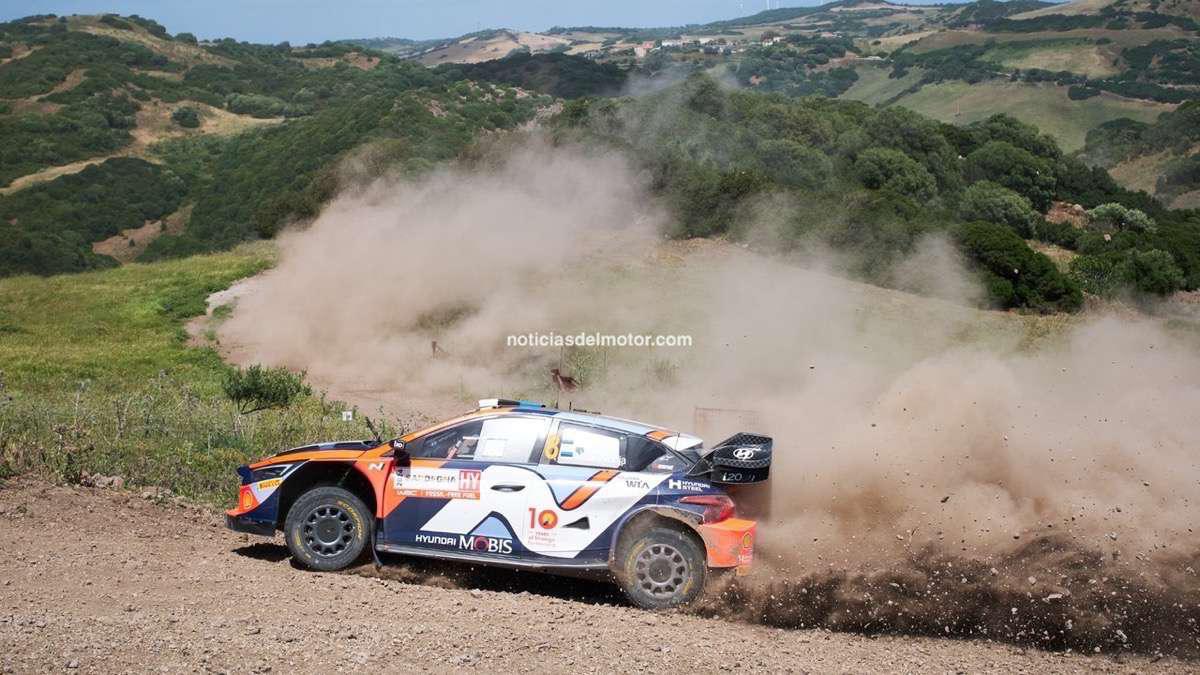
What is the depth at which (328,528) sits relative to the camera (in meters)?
9.42

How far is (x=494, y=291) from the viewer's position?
79.7ft

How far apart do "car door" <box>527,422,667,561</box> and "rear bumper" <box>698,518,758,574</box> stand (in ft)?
1.80

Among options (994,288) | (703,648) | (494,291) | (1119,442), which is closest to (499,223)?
(494,291)

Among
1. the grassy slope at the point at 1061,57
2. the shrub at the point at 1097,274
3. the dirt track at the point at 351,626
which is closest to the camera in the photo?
the dirt track at the point at 351,626

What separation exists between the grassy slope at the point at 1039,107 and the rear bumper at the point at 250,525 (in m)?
86.2

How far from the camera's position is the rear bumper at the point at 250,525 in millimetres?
9484

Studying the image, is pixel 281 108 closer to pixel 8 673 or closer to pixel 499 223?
pixel 499 223

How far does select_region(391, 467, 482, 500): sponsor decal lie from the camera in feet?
30.1

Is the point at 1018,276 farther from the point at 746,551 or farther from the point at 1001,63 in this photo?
the point at 1001,63

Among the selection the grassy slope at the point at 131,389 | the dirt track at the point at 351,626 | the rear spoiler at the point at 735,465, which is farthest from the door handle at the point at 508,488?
the grassy slope at the point at 131,389

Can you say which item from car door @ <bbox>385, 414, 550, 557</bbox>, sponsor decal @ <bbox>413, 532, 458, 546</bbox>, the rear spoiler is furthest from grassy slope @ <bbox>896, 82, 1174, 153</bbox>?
sponsor decal @ <bbox>413, 532, 458, 546</bbox>

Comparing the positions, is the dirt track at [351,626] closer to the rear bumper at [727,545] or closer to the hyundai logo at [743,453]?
the rear bumper at [727,545]
